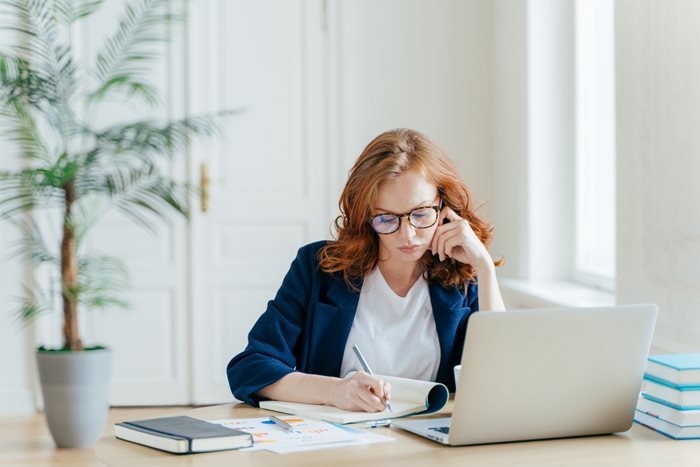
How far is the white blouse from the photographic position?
2082mm

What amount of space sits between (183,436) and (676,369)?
0.80 m

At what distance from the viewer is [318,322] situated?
6.77 ft

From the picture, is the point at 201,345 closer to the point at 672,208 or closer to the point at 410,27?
the point at 410,27

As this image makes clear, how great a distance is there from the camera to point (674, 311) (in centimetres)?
251

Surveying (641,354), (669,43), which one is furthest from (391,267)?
(669,43)

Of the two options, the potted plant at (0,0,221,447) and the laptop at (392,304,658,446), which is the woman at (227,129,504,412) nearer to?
the laptop at (392,304,658,446)

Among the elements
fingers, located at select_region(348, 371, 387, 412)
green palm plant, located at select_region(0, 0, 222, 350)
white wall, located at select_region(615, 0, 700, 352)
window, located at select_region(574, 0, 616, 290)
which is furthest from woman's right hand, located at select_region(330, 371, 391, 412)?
green palm plant, located at select_region(0, 0, 222, 350)

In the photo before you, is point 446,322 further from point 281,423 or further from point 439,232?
point 281,423

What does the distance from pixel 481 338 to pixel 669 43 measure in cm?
139

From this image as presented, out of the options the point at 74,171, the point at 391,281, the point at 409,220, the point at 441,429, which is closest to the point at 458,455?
the point at 441,429

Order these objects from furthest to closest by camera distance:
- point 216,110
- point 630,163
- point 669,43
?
point 216,110, point 630,163, point 669,43

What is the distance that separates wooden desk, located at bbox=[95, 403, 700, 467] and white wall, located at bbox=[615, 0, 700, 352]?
3.22 ft

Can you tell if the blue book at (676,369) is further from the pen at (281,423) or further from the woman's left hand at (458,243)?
the pen at (281,423)

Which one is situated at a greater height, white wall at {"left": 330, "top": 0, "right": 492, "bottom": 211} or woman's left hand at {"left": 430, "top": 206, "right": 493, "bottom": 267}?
white wall at {"left": 330, "top": 0, "right": 492, "bottom": 211}
